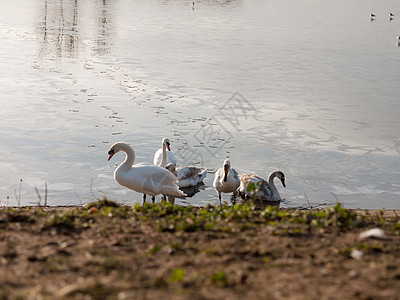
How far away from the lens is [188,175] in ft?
42.1

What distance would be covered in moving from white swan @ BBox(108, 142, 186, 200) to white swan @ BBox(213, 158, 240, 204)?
1.26 metres

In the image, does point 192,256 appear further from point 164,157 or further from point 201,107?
point 201,107

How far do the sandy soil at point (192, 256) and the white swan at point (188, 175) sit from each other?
5.06 meters

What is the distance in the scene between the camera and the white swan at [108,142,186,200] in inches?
Answer: 430

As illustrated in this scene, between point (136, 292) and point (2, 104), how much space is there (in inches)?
532

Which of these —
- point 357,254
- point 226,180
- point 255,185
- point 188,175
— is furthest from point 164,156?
point 357,254

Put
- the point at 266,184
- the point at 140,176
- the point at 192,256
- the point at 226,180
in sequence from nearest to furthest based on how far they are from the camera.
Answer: the point at 192,256
the point at 140,176
the point at 226,180
the point at 266,184

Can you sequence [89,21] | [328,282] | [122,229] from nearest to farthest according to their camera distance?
[328,282] → [122,229] → [89,21]

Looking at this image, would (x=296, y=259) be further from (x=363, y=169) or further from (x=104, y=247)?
(x=363, y=169)

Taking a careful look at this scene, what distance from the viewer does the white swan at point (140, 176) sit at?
10922 millimetres

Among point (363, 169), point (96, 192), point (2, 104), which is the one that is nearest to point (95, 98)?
point (2, 104)

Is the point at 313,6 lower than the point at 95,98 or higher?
higher

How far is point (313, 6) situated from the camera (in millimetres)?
53062

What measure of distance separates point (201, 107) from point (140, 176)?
6653mm
